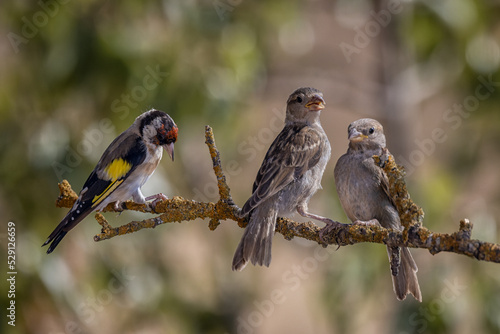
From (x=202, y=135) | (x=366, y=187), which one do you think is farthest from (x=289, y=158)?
(x=202, y=135)

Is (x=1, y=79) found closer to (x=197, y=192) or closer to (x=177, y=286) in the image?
(x=197, y=192)

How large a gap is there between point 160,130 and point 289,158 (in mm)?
1116

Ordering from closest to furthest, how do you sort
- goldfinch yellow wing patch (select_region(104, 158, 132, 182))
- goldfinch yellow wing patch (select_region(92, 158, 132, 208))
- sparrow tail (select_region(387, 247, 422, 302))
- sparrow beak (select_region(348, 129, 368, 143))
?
sparrow beak (select_region(348, 129, 368, 143))
sparrow tail (select_region(387, 247, 422, 302))
goldfinch yellow wing patch (select_region(92, 158, 132, 208))
goldfinch yellow wing patch (select_region(104, 158, 132, 182))

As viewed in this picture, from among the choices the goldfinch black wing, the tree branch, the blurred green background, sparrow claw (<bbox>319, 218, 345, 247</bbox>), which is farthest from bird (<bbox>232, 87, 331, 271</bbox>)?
the blurred green background

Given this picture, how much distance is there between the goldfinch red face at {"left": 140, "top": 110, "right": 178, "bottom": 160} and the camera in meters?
3.83

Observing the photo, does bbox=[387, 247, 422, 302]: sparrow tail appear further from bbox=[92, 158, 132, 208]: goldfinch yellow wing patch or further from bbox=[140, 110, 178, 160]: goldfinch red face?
bbox=[92, 158, 132, 208]: goldfinch yellow wing patch

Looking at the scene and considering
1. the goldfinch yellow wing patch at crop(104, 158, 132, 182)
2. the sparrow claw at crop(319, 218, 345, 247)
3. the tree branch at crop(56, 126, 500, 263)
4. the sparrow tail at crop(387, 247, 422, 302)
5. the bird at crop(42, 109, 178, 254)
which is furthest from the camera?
the goldfinch yellow wing patch at crop(104, 158, 132, 182)

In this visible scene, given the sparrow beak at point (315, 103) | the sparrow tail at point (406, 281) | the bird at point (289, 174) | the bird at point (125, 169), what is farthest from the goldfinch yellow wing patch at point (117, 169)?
the sparrow tail at point (406, 281)

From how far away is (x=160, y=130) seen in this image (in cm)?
396

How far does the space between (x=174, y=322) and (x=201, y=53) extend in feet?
14.2

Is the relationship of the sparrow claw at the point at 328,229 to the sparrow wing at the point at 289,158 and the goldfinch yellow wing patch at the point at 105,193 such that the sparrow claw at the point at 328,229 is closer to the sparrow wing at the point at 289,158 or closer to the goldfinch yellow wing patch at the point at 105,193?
the sparrow wing at the point at 289,158

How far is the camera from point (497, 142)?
1277 centimetres

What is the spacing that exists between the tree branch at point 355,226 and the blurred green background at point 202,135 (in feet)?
15.4

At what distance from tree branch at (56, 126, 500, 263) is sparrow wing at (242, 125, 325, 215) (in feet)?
0.86
